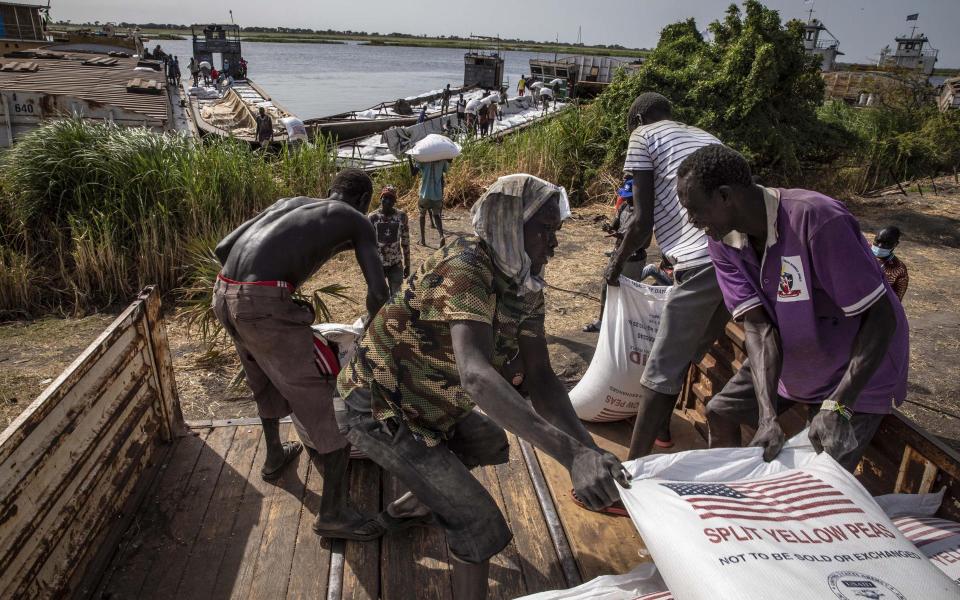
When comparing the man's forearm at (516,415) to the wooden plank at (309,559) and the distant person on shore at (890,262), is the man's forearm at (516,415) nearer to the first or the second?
the wooden plank at (309,559)

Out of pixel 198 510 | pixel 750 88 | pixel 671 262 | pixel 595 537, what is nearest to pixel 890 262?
pixel 671 262

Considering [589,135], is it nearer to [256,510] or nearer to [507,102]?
[256,510]

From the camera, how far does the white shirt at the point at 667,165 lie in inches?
110

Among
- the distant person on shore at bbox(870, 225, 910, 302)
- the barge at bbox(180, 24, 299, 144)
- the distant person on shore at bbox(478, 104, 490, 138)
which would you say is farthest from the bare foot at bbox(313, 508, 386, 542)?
the distant person on shore at bbox(478, 104, 490, 138)

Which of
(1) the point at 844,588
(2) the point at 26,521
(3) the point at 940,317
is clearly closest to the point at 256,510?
(2) the point at 26,521

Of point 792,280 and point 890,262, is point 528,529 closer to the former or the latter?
point 792,280

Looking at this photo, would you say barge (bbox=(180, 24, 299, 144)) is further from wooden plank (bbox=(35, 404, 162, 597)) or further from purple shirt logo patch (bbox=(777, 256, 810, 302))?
purple shirt logo patch (bbox=(777, 256, 810, 302))

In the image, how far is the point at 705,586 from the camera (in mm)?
1381

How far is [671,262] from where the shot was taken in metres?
2.85

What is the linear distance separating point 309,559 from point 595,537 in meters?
1.13

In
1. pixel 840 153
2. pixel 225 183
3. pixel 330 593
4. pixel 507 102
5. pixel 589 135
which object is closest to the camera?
pixel 330 593

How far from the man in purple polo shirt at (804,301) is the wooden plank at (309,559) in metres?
1.61

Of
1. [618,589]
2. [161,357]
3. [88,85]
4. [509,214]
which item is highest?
[509,214]

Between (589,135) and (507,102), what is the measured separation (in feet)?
45.3
